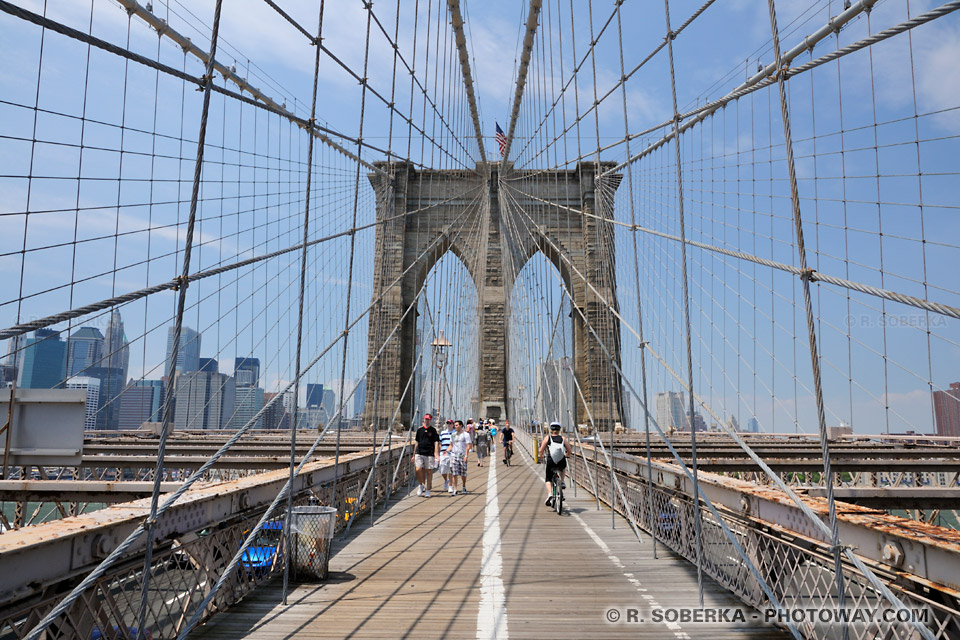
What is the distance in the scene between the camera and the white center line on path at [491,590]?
3287 mm

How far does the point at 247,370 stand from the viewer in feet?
56.5

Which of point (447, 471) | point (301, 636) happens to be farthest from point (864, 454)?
point (301, 636)

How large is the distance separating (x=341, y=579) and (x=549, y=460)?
3.58 metres

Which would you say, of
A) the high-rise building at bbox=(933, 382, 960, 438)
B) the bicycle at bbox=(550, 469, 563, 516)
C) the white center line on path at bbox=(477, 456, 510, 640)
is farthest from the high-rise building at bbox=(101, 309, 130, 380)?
the high-rise building at bbox=(933, 382, 960, 438)

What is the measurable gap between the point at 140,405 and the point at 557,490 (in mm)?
12948

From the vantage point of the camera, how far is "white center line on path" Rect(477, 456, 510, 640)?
329cm

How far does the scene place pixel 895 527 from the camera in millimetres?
2621

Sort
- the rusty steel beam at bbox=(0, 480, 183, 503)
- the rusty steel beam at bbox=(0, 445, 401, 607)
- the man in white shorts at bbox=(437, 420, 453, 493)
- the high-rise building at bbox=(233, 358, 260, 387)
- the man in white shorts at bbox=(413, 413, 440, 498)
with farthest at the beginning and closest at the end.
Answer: the high-rise building at bbox=(233, 358, 260, 387) < the man in white shorts at bbox=(437, 420, 453, 493) < the man in white shorts at bbox=(413, 413, 440, 498) < the rusty steel beam at bbox=(0, 480, 183, 503) < the rusty steel beam at bbox=(0, 445, 401, 607)

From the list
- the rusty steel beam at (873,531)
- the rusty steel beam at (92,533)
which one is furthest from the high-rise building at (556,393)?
the rusty steel beam at (92,533)

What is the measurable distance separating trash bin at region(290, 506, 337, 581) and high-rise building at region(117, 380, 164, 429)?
10.6 meters

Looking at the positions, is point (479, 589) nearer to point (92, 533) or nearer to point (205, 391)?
point (92, 533)

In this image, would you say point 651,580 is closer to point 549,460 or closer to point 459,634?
point 459,634

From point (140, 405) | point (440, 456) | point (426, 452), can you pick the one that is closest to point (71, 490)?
point (426, 452)

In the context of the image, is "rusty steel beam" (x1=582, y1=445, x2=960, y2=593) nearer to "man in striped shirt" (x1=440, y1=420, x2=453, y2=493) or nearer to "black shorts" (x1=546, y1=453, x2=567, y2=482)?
"black shorts" (x1=546, y1=453, x2=567, y2=482)
